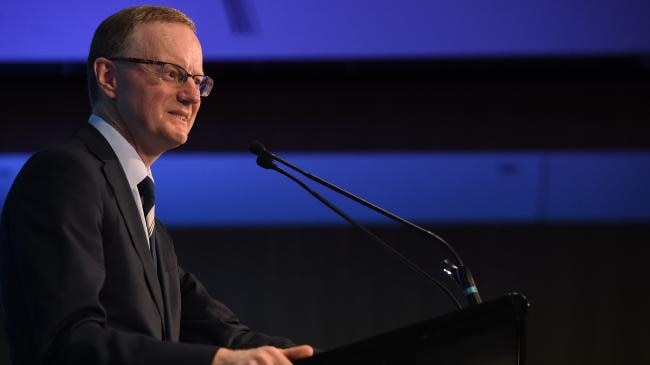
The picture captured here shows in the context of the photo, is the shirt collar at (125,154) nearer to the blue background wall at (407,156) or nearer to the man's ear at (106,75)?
the man's ear at (106,75)

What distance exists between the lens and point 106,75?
1.68 m

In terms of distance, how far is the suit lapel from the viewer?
59.4 inches

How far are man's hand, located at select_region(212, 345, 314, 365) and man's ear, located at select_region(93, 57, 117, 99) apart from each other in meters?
0.59

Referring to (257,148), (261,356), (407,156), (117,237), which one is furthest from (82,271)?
(407,156)

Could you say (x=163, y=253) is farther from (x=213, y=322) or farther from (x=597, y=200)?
(x=597, y=200)

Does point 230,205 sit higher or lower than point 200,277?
higher

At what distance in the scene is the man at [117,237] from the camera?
1299mm

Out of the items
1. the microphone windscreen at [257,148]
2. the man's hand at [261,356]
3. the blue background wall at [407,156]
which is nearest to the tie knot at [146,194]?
the microphone windscreen at [257,148]

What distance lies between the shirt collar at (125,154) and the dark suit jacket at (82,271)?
0.08 feet

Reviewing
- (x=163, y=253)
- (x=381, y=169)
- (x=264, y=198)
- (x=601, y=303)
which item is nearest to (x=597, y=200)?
(x=601, y=303)

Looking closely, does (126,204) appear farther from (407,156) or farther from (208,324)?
(407,156)

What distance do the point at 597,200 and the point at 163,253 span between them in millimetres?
2636

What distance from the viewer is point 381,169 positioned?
388 cm

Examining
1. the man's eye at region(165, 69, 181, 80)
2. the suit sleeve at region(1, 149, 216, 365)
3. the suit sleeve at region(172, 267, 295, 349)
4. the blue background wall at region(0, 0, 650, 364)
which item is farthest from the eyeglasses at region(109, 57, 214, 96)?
the blue background wall at region(0, 0, 650, 364)
